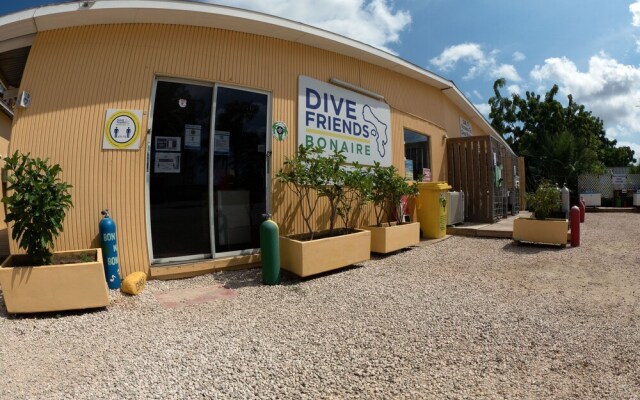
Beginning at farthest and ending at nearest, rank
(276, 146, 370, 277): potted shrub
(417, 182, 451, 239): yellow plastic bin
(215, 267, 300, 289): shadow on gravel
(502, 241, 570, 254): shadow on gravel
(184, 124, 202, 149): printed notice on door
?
(417, 182, 451, 239): yellow plastic bin → (502, 241, 570, 254): shadow on gravel → (184, 124, 202, 149): printed notice on door → (276, 146, 370, 277): potted shrub → (215, 267, 300, 289): shadow on gravel

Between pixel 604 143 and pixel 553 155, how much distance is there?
22747 millimetres

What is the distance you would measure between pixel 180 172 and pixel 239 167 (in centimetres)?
88

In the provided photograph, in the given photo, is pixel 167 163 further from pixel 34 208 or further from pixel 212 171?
pixel 34 208

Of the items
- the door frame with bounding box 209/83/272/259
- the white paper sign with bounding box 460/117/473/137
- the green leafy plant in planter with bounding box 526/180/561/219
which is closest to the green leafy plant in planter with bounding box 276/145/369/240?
the door frame with bounding box 209/83/272/259

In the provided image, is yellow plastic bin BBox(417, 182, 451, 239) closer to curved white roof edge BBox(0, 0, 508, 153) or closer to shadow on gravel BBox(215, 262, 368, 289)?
shadow on gravel BBox(215, 262, 368, 289)

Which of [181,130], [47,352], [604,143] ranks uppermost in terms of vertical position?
[604,143]

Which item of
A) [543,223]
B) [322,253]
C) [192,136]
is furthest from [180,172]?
[543,223]

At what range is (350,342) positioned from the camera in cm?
306

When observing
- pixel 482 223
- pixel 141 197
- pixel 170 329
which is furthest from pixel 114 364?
pixel 482 223

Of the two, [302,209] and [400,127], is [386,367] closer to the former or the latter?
[302,209]

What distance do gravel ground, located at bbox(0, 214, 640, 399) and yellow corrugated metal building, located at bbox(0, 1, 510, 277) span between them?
100 centimetres

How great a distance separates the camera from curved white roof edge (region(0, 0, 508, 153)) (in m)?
4.61

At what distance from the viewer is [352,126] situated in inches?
286

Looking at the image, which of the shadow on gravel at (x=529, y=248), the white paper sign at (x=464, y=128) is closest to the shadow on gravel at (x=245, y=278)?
the shadow on gravel at (x=529, y=248)
